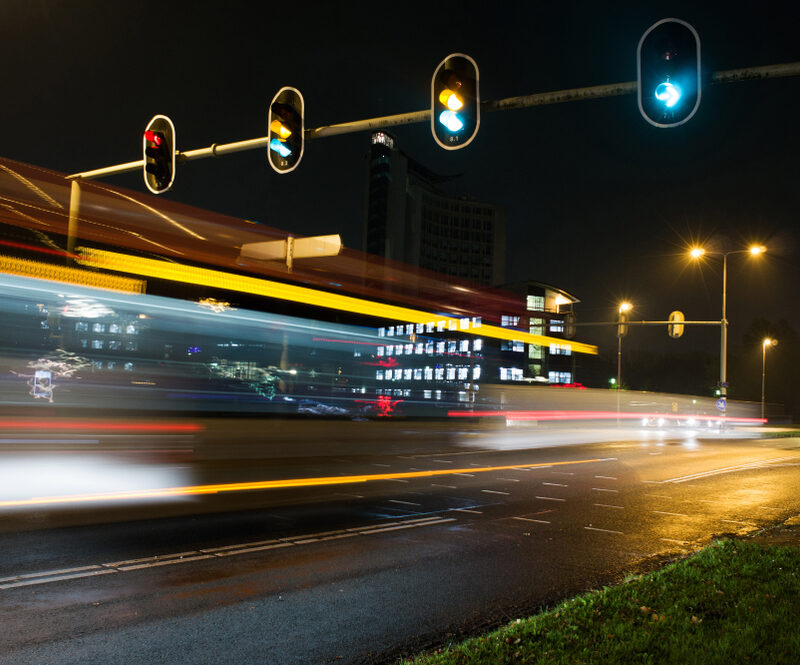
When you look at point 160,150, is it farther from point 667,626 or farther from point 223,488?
point 667,626

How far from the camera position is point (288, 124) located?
7.55 meters

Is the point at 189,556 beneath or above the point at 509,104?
beneath

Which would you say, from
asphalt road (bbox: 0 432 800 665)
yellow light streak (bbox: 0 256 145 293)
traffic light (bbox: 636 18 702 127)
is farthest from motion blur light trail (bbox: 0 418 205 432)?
traffic light (bbox: 636 18 702 127)

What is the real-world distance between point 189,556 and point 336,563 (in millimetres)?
1562

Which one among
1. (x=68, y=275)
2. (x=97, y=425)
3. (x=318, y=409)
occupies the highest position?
(x=68, y=275)

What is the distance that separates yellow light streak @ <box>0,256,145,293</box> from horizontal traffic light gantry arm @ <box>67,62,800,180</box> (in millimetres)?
2014

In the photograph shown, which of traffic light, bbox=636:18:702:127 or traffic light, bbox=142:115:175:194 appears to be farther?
traffic light, bbox=142:115:175:194

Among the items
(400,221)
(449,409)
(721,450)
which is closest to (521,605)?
(449,409)

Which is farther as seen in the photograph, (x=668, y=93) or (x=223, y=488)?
(x=223, y=488)

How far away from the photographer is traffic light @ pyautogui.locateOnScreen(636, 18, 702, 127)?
5.68 metres

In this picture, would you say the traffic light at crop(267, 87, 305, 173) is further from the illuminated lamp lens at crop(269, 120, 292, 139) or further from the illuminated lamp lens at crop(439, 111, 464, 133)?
the illuminated lamp lens at crop(439, 111, 464, 133)

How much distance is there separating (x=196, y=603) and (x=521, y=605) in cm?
275

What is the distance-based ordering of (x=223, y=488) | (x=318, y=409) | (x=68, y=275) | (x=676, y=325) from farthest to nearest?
1. (x=676, y=325)
2. (x=318, y=409)
3. (x=223, y=488)
4. (x=68, y=275)

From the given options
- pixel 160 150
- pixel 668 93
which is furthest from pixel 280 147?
pixel 668 93
